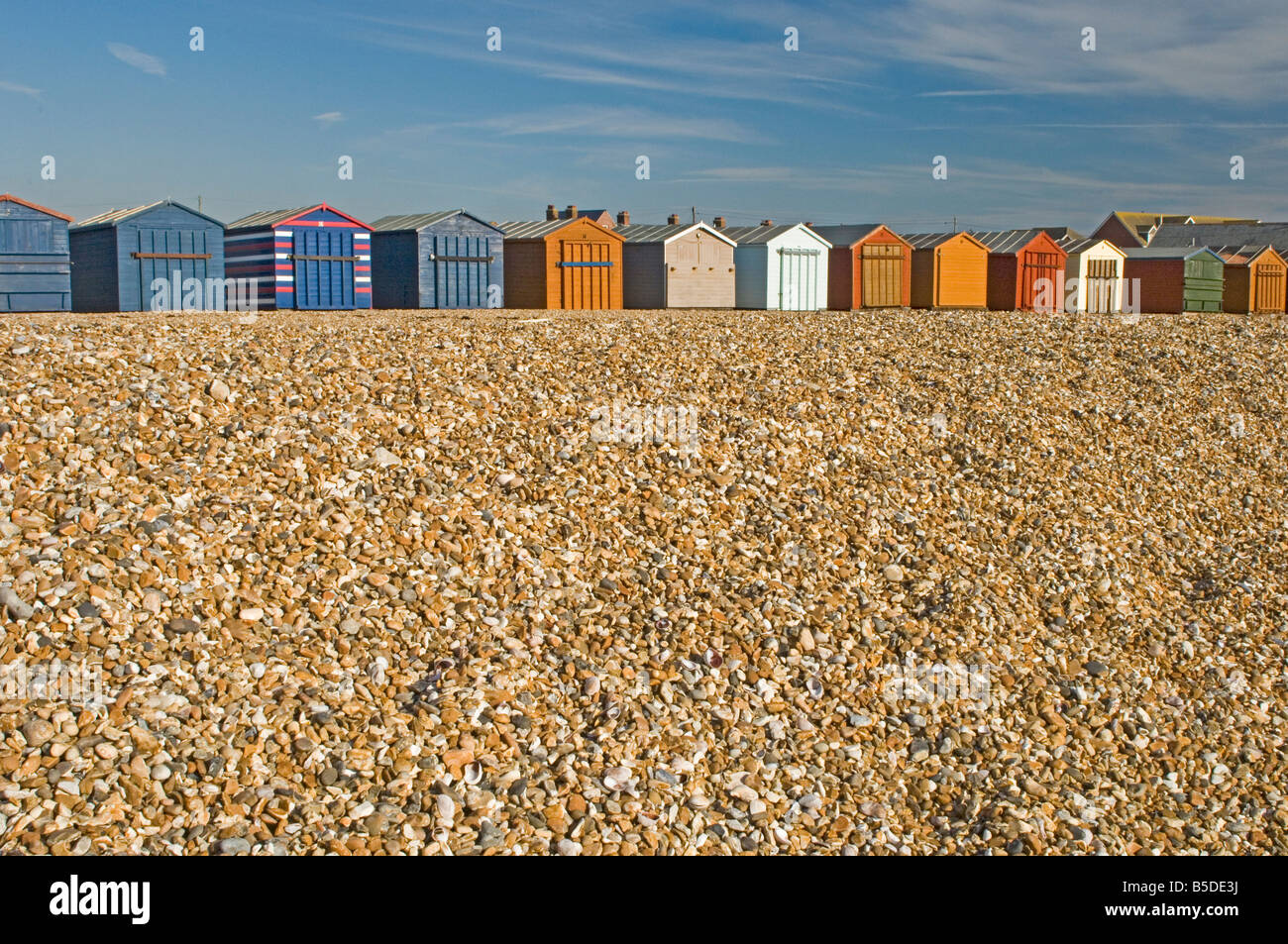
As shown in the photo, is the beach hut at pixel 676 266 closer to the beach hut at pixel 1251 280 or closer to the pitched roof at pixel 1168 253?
the pitched roof at pixel 1168 253

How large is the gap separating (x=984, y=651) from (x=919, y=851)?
8.26 feet

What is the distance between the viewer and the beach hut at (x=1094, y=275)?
44.8 meters

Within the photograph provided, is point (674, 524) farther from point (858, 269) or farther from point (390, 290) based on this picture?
point (858, 269)

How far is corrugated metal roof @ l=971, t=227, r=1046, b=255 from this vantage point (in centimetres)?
4244

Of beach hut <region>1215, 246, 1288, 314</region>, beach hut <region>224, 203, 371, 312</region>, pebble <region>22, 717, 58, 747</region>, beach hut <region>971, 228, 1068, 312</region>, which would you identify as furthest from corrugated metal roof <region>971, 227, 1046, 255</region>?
pebble <region>22, 717, 58, 747</region>

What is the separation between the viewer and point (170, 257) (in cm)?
2864

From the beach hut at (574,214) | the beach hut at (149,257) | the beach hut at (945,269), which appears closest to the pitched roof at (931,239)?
the beach hut at (945,269)

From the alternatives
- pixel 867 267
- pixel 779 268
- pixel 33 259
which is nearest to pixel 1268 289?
pixel 867 267

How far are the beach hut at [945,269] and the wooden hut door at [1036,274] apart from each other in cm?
179

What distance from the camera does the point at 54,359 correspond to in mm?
11172

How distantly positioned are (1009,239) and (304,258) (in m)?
27.4

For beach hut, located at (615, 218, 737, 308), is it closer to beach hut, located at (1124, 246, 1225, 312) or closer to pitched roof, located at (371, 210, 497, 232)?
pitched roof, located at (371, 210, 497, 232)

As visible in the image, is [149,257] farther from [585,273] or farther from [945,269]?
[945,269]
